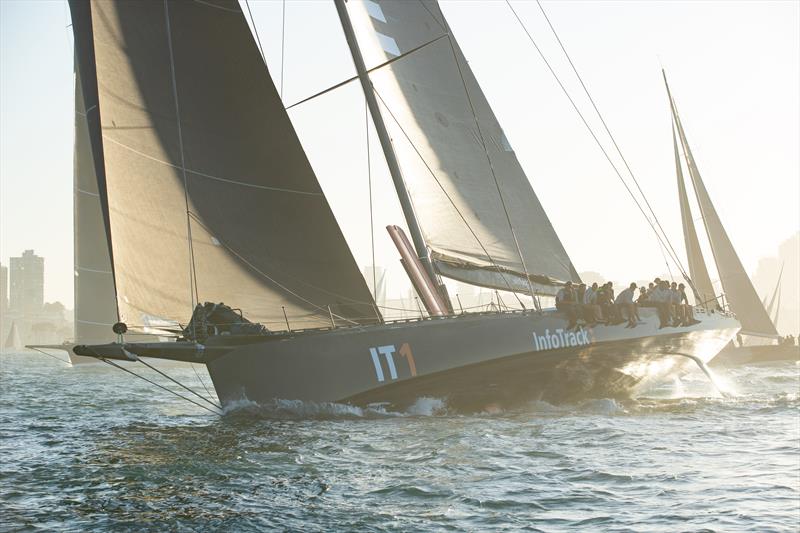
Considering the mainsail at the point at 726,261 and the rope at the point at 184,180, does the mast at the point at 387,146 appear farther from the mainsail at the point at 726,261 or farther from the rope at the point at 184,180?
the mainsail at the point at 726,261

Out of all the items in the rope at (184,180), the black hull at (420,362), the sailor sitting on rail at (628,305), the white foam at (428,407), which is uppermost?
the rope at (184,180)

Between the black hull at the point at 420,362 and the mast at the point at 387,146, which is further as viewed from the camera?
the mast at the point at 387,146

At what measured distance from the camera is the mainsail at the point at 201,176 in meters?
14.6

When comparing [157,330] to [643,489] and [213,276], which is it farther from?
[643,489]

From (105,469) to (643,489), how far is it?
6.28 m

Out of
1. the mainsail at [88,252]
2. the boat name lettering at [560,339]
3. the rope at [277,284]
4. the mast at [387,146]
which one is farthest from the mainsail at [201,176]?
the mainsail at [88,252]

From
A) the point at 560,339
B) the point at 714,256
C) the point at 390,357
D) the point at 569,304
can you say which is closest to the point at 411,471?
the point at 390,357

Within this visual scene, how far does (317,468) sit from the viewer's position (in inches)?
403

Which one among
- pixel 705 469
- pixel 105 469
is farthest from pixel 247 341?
pixel 705 469

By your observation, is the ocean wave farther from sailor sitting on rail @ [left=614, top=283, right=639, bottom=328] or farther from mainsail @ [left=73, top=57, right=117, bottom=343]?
mainsail @ [left=73, top=57, right=117, bottom=343]

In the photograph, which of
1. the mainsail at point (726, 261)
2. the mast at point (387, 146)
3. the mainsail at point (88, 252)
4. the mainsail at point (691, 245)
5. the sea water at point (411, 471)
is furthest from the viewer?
the mainsail at point (726, 261)

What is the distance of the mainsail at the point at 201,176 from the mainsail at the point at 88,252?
78.2 ft

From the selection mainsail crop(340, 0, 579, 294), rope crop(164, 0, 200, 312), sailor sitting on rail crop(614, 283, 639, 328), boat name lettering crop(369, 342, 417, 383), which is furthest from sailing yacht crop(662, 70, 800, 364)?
rope crop(164, 0, 200, 312)

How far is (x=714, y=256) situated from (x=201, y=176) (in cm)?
3433
